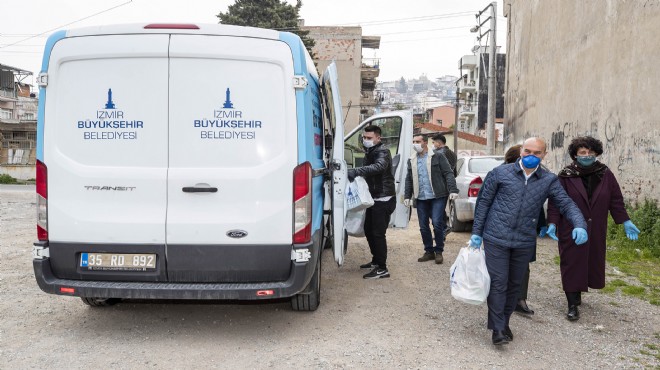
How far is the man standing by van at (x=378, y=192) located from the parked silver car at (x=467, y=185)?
3.14m

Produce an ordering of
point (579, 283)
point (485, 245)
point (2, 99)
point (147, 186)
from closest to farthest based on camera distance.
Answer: point (147, 186), point (485, 245), point (579, 283), point (2, 99)

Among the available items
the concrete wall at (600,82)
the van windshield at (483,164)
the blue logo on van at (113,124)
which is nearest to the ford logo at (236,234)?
the blue logo on van at (113,124)

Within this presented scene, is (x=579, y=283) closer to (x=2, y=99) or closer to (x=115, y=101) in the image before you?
(x=115, y=101)

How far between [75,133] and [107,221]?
69cm

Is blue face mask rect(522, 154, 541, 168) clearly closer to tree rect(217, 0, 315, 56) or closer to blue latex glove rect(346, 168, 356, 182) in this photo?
blue latex glove rect(346, 168, 356, 182)

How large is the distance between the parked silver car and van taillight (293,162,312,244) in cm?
544

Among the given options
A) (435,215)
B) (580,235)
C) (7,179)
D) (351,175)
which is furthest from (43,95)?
(7,179)

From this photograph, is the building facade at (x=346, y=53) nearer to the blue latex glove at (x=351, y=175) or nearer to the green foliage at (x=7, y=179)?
the green foliage at (x=7, y=179)

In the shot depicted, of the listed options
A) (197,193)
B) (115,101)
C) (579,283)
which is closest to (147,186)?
(197,193)

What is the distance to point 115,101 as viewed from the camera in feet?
12.8

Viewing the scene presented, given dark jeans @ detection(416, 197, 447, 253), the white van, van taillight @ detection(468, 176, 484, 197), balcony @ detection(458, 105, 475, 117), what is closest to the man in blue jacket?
the white van

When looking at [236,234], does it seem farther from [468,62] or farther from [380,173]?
[468,62]

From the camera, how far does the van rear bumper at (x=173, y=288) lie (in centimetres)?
385

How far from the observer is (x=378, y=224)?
6.23m
